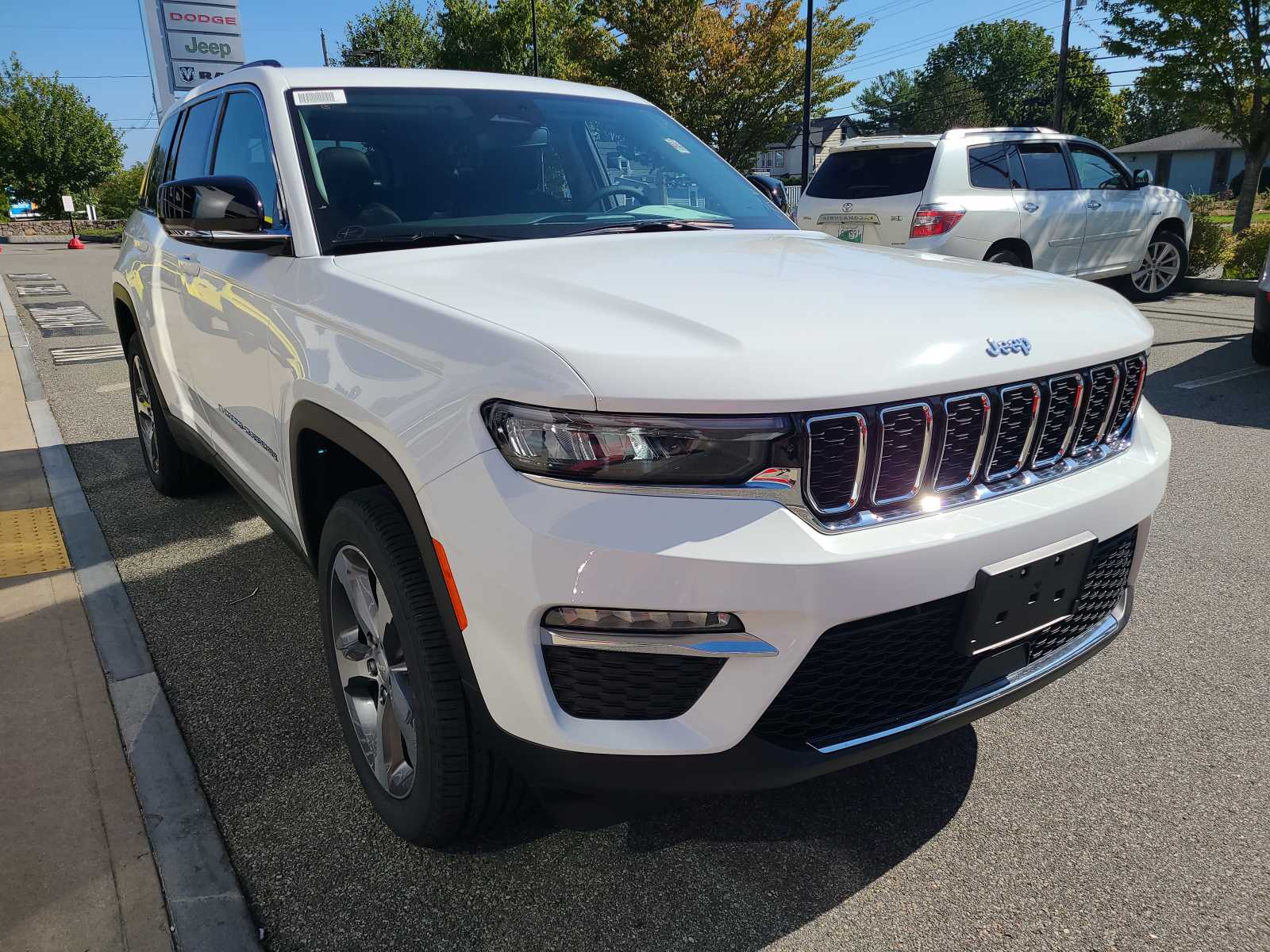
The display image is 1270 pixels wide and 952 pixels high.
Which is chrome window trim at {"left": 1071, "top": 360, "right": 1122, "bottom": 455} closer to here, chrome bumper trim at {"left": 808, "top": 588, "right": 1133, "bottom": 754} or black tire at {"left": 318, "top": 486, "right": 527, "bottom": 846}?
chrome bumper trim at {"left": 808, "top": 588, "right": 1133, "bottom": 754}

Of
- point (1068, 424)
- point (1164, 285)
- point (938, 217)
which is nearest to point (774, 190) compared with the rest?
point (1068, 424)

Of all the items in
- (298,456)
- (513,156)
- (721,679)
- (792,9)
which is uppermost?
(792,9)

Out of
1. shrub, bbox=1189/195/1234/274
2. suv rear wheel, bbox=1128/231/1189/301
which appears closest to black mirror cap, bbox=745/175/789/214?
suv rear wheel, bbox=1128/231/1189/301

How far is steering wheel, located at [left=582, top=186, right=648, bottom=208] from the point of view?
3.13 metres

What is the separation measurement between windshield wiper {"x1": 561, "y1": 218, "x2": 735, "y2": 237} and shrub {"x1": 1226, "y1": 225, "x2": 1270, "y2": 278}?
11.5m

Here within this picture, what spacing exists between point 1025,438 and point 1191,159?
69.3 metres

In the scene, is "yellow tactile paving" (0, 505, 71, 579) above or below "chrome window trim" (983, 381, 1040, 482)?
below

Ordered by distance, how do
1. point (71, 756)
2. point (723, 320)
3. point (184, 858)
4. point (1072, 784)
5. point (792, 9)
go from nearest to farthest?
point (723, 320) → point (184, 858) → point (1072, 784) → point (71, 756) → point (792, 9)

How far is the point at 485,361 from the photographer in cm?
173

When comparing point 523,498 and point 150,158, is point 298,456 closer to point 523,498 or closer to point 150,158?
point 523,498

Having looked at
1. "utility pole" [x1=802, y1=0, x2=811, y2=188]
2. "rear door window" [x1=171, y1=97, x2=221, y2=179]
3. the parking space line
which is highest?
"utility pole" [x1=802, y1=0, x2=811, y2=188]

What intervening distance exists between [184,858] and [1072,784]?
88.1 inches

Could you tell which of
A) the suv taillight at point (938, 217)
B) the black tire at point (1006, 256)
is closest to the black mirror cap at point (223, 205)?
the suv taillight at point (938, 217)

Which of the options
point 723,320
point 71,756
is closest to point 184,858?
point 71,756
